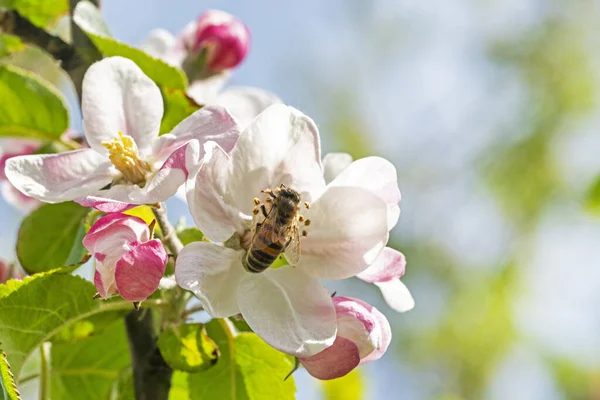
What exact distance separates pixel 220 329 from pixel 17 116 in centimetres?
51

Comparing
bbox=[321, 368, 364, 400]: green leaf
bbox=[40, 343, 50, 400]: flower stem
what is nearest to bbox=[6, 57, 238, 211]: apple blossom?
bbox=[40, 343, 50, 400]: flower stem

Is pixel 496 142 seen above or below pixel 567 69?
below

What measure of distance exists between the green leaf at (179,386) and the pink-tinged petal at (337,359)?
272mm

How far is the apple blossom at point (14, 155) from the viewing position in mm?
1288

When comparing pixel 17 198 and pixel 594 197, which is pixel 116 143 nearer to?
pixel 17 198

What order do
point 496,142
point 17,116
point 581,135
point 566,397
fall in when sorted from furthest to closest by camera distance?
point 496,142
point 581,135
point 566,397
point 17,116

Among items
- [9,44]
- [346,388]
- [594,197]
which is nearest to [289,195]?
[9,44]

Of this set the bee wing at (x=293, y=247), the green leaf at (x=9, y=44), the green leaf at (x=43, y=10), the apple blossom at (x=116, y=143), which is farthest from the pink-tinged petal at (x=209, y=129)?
the green leaf at (x=43, y=10)

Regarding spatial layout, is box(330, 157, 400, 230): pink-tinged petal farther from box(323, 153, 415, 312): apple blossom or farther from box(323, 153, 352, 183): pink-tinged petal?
box(323, 153, 352, 183): pink-tinged petal

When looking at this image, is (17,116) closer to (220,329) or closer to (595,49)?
(220,329)

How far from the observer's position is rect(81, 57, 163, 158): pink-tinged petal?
2.86ft

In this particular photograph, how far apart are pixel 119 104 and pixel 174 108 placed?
0.16 meters

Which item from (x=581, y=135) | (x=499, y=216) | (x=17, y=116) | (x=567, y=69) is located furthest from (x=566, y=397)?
(x=17, y=116)

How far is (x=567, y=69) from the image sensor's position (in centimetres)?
771
